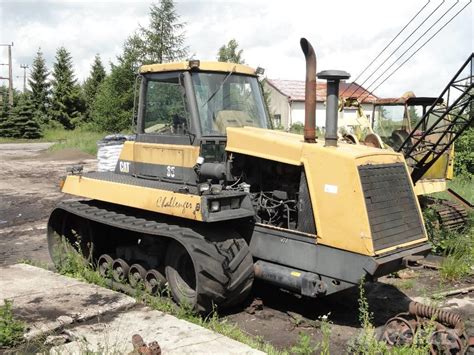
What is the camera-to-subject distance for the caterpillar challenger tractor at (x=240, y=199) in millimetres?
5285

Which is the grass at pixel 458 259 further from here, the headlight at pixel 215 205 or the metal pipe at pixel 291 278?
the headlight at pixel 215 205

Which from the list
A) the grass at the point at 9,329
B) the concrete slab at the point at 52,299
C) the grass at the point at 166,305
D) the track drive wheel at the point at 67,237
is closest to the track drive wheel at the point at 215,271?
the grass at the point at 166,305

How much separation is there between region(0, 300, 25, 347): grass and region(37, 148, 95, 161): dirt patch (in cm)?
1956

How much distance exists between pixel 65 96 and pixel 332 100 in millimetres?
40400

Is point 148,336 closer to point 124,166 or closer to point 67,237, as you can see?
point 124,166

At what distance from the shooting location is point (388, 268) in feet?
16.9

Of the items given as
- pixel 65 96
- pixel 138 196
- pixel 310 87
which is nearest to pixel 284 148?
pixel 310 87

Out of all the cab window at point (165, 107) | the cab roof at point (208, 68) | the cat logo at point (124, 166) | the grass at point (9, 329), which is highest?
the cab roof at point (208, 68)

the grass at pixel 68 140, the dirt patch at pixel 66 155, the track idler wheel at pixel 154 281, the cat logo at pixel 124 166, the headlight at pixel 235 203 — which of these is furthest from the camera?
the grass at pixel 68 140

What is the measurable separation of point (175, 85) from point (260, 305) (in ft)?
9.19

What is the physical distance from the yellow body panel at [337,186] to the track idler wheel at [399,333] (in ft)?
2.45

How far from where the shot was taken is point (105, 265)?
284 inches

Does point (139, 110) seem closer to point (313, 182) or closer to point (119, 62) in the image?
point (313, 182)

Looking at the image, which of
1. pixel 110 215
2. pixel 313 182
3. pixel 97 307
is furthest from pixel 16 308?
pixel 313 182
